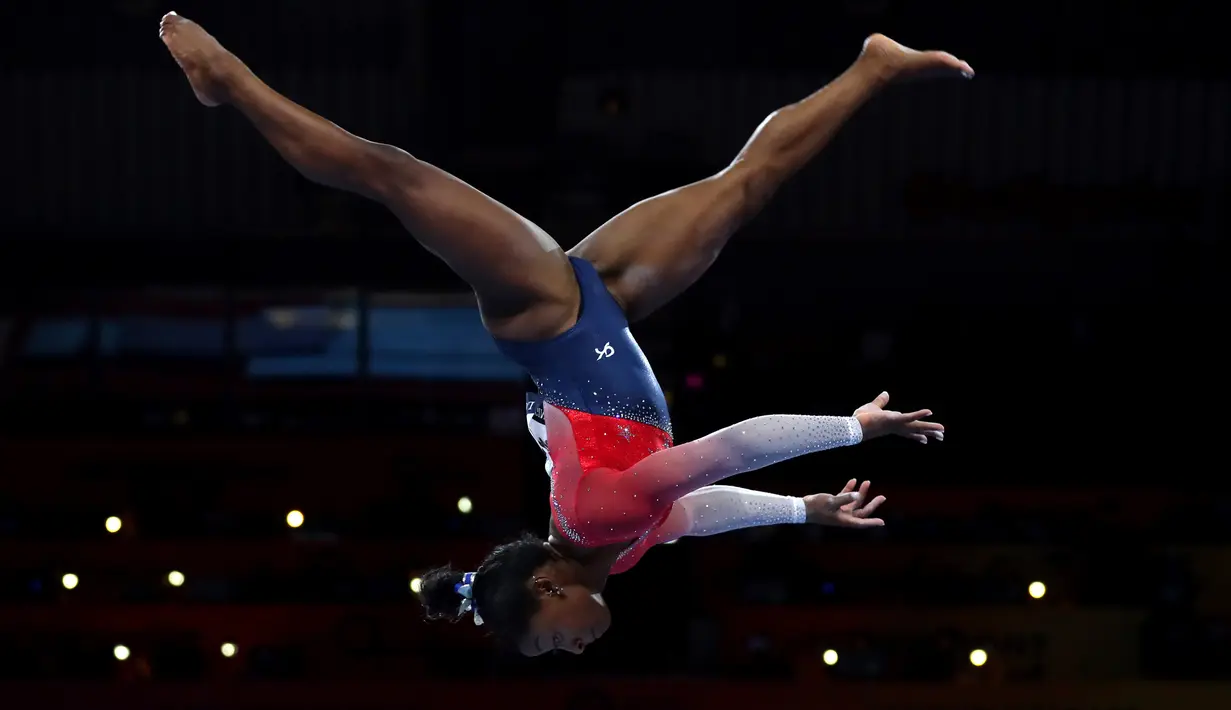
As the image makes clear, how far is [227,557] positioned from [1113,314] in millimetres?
5120

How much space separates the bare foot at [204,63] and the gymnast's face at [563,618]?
4.63 feet

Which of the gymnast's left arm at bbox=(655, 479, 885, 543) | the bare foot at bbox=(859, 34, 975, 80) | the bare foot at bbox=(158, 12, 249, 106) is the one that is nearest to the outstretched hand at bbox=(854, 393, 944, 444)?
the gymnast's left arm at bbox=(655, 479, 885, 543)

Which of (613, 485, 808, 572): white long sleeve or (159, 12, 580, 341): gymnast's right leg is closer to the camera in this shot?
(159, 12, 580, 341): gymnast's right leg

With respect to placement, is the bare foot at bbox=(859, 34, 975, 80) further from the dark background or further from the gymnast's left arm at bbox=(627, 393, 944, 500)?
the dark background

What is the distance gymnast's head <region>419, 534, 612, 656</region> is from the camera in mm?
3215

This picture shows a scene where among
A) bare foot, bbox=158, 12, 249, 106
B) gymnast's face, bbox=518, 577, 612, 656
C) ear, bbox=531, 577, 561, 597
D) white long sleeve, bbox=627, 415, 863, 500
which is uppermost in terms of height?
bare foot, bbox=158, 12, 249, 106

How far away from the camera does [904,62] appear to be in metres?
3.73

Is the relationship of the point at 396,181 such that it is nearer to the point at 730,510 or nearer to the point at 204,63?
the point at 204,63

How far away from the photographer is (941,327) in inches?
304

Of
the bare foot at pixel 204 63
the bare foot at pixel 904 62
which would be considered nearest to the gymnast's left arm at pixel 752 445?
the bare foot at pixel 904 62

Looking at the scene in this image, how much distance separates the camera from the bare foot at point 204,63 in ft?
10.6

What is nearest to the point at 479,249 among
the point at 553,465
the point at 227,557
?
the point at 553,465

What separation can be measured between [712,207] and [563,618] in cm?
116

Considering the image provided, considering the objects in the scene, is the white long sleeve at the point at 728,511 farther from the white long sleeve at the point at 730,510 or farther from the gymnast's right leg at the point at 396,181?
the gymnast's right leg at the point at 396,181
